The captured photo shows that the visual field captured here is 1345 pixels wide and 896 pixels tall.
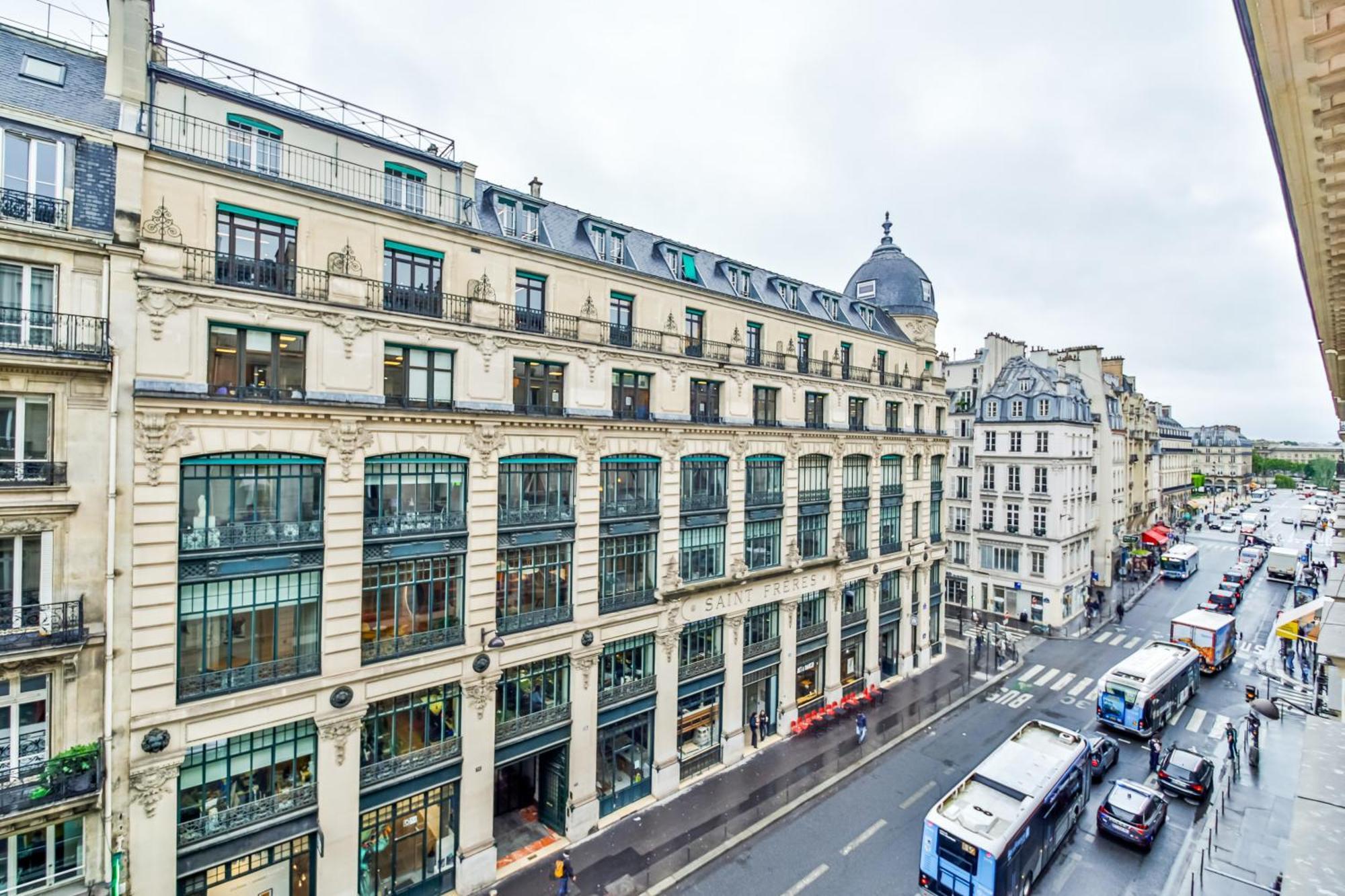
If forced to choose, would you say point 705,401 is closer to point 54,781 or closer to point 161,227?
point 161,227

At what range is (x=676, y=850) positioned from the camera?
73.9ft

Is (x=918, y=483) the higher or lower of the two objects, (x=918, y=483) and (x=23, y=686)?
the higher

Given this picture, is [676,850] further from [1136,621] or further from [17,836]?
[1136,621]

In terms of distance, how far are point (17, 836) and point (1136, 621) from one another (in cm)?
6702

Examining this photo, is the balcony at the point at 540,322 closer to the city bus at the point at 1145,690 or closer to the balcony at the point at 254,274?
the balcony at the point at 254,274

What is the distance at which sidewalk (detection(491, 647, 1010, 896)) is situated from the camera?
69.5 ft

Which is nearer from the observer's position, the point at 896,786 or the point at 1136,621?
the point at 896,786

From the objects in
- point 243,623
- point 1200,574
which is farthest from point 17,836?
point 1200,574

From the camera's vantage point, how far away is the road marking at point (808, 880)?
20341 millimetres

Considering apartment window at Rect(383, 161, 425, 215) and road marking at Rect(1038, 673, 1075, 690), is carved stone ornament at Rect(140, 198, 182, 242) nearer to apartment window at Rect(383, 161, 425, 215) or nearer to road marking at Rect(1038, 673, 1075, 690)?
apartment window at Rect(383, 161, 425, 215)

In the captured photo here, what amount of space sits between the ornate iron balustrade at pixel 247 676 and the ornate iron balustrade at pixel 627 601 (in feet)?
33.9

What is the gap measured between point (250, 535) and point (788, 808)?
74.9ft

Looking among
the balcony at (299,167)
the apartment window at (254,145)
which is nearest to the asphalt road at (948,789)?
the balcony at (299,167)

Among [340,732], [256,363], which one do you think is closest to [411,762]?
[340,732]
